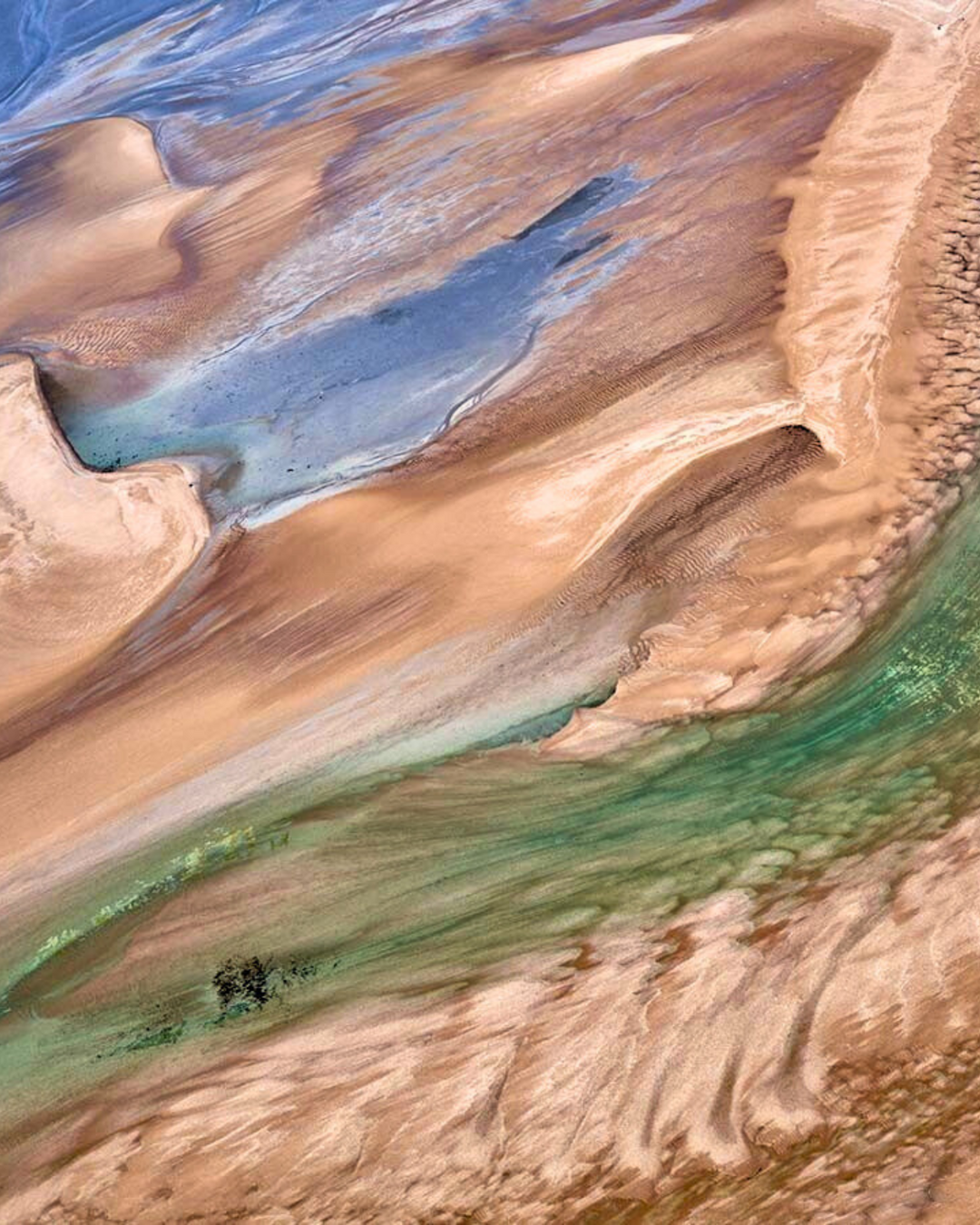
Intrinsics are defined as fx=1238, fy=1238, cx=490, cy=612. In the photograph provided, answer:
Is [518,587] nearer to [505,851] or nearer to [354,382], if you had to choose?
[505,851]

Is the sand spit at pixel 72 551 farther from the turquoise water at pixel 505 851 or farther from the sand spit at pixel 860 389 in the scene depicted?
the sand spit at pixel 860 389

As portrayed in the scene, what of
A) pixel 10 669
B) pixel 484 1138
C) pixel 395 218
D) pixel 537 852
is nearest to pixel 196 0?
pixel 395 218

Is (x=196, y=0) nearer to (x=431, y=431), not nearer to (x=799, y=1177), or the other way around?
(x=431, y=431)

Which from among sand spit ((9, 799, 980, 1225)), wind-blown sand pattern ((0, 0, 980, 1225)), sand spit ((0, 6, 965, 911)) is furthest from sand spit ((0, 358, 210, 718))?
sand spit ((9, 799, 980, 1225))

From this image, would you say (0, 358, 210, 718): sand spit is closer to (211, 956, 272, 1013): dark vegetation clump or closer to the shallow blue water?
the shallow blue water

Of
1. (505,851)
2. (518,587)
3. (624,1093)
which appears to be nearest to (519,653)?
(518,587)
